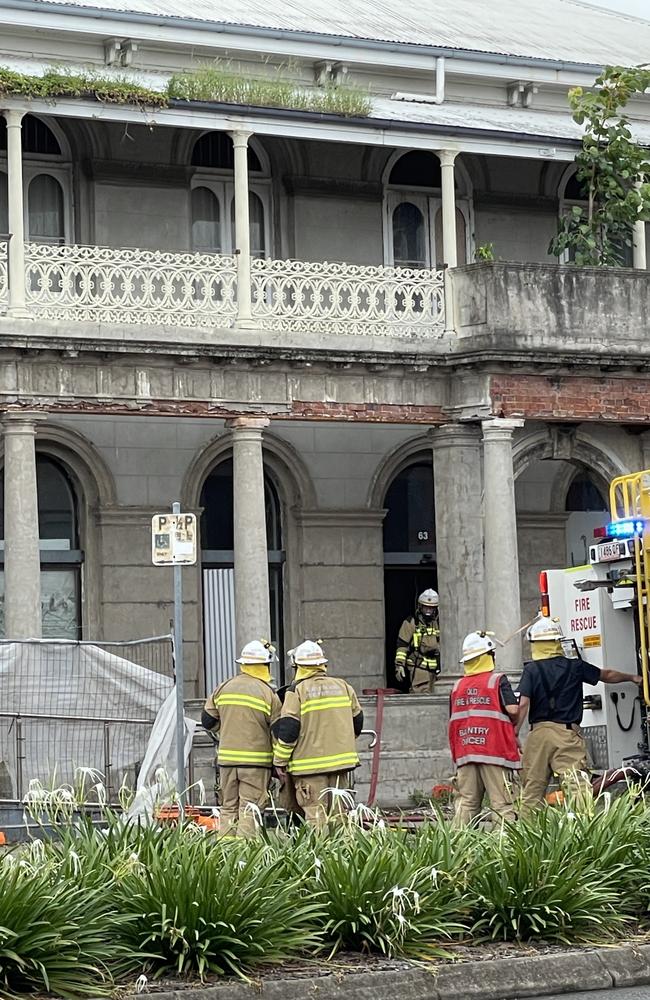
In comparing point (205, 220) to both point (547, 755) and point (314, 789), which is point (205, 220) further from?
point (314, 789)

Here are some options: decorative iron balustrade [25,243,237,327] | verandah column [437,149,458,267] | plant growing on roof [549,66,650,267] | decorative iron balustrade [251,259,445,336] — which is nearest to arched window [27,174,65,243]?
decorative iron balustrade [25,243,237,327]

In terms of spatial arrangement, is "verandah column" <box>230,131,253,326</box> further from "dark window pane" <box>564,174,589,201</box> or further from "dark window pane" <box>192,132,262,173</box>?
"dark window pane" <box>564,174,589,201</box>

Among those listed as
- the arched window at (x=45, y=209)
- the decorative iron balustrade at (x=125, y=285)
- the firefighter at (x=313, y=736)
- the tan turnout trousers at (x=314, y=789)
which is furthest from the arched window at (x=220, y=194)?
the tan turnout trousers at (x=314, y=789)

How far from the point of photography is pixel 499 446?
23750 mm

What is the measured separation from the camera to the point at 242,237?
74.9 ft

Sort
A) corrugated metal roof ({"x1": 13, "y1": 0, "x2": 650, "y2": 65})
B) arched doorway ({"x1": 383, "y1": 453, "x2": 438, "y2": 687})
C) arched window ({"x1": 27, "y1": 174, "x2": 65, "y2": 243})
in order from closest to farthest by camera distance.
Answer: arched window ({"x1": 27, "y1": 174, "x2": 65, "y2": 243}), corrugated metal roof ({"x1": 13, "y1": 0, "x2": 650, "y2": 65}), arched doorway ({"x1": 383, "y1": 453, "x2": 438, "y2": 687})

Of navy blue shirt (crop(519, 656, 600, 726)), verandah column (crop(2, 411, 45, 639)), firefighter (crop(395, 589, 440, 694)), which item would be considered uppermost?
verandah column (crop(2, 411, 45, 639))

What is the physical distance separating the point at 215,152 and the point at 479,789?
12.5 m

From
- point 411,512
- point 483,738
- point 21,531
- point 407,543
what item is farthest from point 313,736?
point 411,512

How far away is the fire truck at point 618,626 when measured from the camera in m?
16.0

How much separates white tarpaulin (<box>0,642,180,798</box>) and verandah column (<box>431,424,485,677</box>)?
19.5 ft

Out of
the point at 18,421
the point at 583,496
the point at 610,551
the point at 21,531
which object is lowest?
the point at 610,551

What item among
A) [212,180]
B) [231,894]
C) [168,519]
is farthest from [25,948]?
[212,180]

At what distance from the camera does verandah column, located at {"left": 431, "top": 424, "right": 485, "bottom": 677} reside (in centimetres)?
2408
